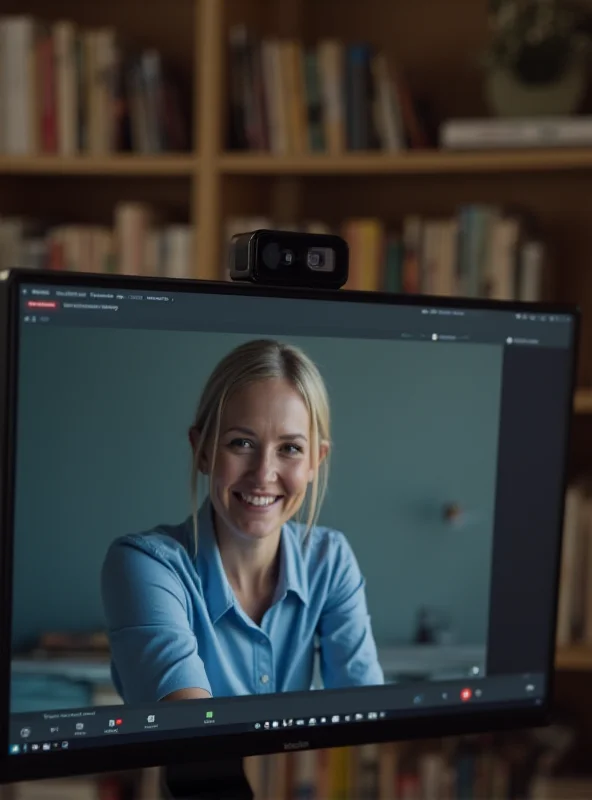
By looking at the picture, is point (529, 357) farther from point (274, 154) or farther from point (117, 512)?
point (274, 154)

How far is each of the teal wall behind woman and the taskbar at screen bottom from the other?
0.06 metres

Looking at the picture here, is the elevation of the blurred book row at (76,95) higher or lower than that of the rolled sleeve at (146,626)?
higher

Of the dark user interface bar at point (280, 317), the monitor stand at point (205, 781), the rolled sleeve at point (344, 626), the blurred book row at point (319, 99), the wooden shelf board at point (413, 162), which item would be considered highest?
the blurred book row at point (319, 99)

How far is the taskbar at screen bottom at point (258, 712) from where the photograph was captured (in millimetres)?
1019

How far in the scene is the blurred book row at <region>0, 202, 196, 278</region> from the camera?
229 centimetres

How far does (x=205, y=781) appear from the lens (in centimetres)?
111

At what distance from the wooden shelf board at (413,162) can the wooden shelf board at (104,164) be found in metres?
0.09

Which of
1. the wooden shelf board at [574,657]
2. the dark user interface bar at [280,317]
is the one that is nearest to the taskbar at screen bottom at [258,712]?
the dark user interface bar at [280,317]

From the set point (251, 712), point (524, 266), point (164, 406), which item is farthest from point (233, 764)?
point (524, 266)

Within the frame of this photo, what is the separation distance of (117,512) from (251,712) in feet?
0.77

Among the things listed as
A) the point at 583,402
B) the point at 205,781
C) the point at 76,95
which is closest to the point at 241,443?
the point at 205,781

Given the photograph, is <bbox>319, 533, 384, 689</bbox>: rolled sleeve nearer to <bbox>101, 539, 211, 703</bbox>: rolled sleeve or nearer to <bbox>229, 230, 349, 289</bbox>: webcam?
<bbox>101, 539, 211, 703</bbox>: rolled sleeve

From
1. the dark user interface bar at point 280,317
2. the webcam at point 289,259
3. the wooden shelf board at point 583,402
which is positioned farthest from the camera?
the wooden shelf board at point 583,402

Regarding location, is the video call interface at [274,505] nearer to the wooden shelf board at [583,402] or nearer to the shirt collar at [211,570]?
the shirt collar at [211,570]
